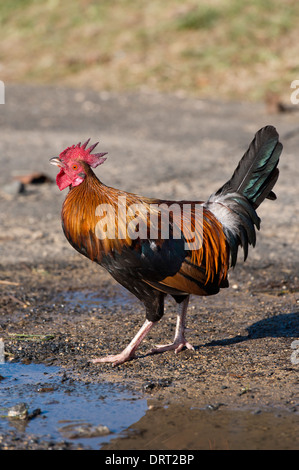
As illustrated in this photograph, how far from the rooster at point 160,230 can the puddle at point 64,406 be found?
1.43 ft

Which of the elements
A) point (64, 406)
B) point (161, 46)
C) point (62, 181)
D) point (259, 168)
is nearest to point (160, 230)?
point (62, 181)

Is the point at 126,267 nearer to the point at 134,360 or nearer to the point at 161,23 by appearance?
the point at 134,360

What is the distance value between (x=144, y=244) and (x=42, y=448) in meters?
1.54

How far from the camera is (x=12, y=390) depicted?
4559mm

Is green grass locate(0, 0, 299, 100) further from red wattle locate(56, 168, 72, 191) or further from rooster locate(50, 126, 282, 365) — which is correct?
red wattle locate(56, 168, 72, 191)

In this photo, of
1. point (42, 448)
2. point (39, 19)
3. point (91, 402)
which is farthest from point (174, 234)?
point (39, 19)

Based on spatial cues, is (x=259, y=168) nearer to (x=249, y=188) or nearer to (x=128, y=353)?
(x=249, y=188)

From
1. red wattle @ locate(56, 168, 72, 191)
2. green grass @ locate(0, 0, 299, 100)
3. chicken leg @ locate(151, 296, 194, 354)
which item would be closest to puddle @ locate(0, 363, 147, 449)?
chicken leg @ locate(151, 296, 194, 354)

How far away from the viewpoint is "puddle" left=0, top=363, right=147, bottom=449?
398cm

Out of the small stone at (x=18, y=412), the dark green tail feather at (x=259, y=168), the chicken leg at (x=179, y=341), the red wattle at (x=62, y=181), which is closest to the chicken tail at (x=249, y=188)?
the dark green tail feather at (x=259, y=168)

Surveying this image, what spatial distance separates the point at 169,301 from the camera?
6316 mm

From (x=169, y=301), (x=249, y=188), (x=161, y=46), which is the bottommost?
(x=169, y=301)

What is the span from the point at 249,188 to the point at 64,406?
2071 millimetres

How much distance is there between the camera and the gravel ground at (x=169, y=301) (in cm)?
479
